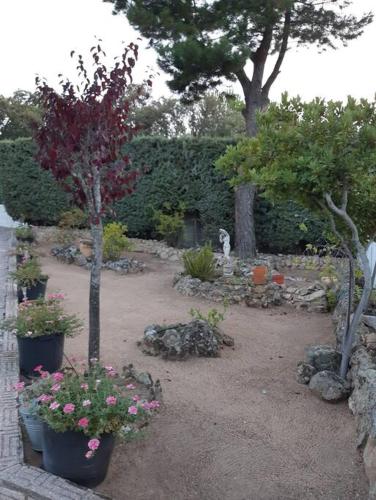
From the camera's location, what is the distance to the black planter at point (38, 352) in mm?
4535

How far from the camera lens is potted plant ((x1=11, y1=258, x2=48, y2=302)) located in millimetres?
7125

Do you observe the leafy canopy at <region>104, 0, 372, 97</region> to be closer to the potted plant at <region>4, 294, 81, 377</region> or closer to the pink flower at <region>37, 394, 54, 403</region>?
the potted plant at <region>4, 294, 81, 377</region>

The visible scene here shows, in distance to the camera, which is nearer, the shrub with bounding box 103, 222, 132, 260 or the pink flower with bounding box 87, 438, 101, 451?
the pink flower with bounding box 87, 438, 101, 451

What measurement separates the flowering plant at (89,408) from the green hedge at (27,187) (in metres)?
11.7

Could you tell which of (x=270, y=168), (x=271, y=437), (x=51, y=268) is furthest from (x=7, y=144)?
(x=271, y=437)

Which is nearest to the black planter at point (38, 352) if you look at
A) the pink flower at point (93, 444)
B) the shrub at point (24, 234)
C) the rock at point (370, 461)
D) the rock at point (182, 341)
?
the rock at point (182, 341)

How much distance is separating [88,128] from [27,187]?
38.0ft

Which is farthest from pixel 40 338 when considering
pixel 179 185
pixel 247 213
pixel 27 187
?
pixel 27 187

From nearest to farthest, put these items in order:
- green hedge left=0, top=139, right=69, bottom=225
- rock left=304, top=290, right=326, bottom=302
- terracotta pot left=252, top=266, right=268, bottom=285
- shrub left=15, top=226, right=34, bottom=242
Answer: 1. rock left=304, top=290, right=326, bottom=302
2. terracotta pot left=252, top=266, right=268, bottom=285
3. shrub left=15, top=226, right=34, bottom=242
4. green hedge left=0, top=139, right=69, bottom=225

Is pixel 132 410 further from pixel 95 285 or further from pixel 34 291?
pixel 34 291

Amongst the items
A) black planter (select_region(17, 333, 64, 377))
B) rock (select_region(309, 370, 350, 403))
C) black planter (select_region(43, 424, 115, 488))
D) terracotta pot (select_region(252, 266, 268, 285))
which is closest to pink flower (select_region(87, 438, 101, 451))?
black planter (select_region(43, 424, 115, 488))

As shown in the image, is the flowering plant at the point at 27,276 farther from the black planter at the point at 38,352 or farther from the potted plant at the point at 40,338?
the black planter at the point at 38,352

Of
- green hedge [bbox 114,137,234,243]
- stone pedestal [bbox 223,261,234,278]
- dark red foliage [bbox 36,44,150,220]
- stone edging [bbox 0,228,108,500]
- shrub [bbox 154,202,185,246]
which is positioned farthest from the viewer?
shrub [bbox 154,202,185,246]

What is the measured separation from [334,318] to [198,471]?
159 inches
